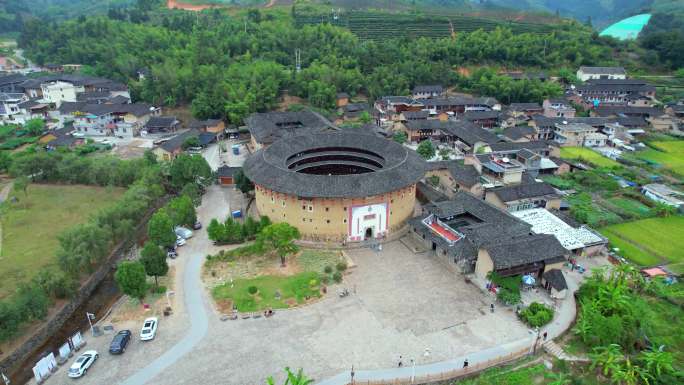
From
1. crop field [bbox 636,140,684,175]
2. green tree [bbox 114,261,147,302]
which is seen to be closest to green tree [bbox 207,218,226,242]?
green tree [bbox 114,261,147,302]

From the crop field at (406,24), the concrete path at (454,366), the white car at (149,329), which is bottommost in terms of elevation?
the concrete path at (454,366)

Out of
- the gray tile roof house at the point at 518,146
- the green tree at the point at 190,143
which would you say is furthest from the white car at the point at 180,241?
the gray tile roof house at the point at 518,146

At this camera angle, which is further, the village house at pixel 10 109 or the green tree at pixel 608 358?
the village house at pixel 10 109

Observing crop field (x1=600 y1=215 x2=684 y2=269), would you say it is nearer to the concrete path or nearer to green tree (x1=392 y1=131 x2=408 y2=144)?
A: the concrete path

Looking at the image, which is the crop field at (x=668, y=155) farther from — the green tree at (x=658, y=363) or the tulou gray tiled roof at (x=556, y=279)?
the green tree at (x=658, y=363)

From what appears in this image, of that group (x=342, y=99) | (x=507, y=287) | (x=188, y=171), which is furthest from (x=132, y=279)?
(x=342, y=99)

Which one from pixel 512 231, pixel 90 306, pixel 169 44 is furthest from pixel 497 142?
pixel 169 44

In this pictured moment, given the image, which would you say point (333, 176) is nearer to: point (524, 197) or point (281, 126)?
point (524, 197)
